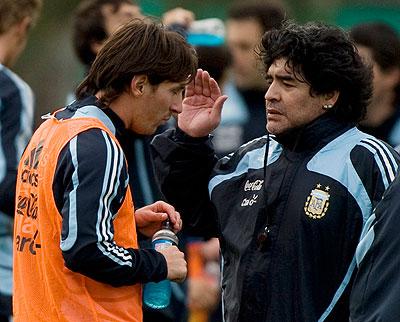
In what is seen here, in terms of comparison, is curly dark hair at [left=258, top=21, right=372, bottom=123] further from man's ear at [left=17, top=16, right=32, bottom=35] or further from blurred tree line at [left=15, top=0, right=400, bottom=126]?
blurred tree line at [left=15, top=0, right=400, bottom=126]

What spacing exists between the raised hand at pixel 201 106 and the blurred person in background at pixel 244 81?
2442mm

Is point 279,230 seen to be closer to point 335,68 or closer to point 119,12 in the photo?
point 335,68

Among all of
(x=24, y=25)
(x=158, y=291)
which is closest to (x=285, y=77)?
(x=158, y=291)

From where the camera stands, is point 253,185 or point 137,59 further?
point 253,185

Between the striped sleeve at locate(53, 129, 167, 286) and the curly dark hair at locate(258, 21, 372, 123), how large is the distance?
2.53 ft

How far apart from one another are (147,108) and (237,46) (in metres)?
3.49

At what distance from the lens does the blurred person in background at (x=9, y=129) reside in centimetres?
672

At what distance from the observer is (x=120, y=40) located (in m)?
5.45

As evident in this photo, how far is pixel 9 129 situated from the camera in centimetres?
677

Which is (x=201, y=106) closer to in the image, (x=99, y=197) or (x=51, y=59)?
(x=99, y=197)

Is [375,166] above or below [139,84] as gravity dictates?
below

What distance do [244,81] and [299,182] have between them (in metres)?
3.47

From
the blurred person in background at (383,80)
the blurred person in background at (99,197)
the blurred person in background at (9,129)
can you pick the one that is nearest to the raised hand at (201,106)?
the blurred person in background at (99,197)

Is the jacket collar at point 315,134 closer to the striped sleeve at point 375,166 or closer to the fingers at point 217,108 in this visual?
the striped sleeve at point 375,166
